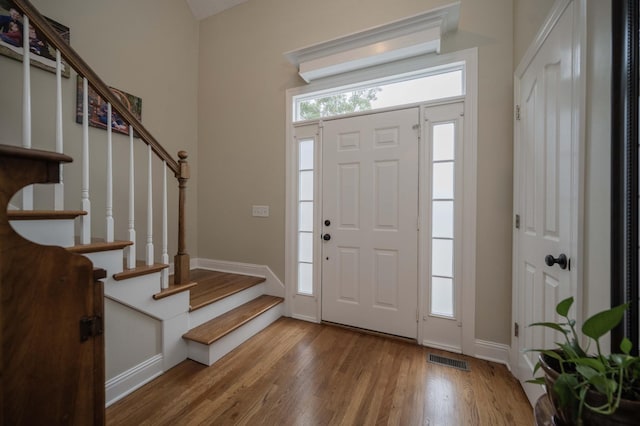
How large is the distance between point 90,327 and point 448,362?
2279 mm

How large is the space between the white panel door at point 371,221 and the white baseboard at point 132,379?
4.89ft

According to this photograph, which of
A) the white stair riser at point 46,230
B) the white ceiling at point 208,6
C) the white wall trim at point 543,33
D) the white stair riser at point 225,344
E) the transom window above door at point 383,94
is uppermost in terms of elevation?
the white ceiling at point 208,6

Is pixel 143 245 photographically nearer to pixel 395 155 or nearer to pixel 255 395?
pixel 255 395

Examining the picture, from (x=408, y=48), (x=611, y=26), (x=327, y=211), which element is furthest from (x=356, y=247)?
(x=611, y=26)

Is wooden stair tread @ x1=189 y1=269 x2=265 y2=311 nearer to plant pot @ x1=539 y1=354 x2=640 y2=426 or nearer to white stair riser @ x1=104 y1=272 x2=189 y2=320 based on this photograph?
white stair riser @ x1=104 y1=272 x2=189 y2=320

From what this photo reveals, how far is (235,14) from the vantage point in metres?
3.20

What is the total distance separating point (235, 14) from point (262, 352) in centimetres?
380

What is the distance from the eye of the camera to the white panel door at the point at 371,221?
7.72 feet

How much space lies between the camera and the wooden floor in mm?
1501

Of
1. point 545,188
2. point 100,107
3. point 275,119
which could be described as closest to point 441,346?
point 545,188

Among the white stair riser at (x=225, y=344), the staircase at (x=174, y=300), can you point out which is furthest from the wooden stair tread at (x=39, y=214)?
the white stair riser at (x=225, y=344)

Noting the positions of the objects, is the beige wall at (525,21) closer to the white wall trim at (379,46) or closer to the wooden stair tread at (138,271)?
the white wall trim at (379,46)

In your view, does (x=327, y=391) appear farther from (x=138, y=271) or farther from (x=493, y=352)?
(x=138, y=271)

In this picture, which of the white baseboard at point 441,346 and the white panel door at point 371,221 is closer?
the white baseboard at point 441,346
